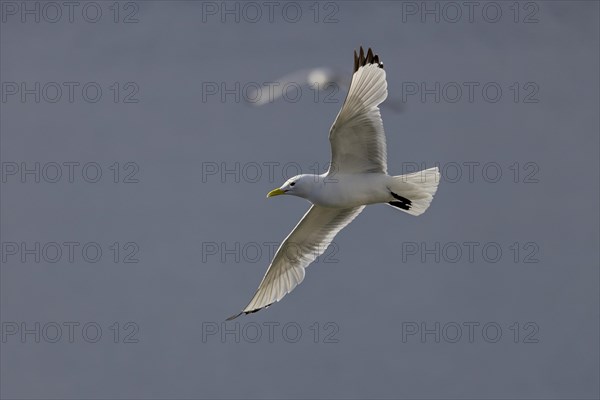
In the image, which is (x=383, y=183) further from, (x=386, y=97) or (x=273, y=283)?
(x=273, y=283)

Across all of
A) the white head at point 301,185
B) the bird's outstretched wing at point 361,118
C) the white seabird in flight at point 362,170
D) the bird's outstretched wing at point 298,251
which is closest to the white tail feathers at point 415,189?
the white seabird in flight at point 362,170

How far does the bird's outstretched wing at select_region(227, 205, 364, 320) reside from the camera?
28.6ft

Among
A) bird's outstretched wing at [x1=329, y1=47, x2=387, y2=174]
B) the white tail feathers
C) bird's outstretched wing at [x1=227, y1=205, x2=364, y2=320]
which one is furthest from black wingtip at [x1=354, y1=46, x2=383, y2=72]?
bird's outstretched wing at [x1=227, y1=205, x2=364, y2=320]

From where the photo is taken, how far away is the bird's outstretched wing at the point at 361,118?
7.75 m

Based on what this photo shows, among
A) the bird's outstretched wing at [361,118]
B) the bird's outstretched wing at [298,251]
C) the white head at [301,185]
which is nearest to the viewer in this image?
the bird's outstretched wing at [361,118]

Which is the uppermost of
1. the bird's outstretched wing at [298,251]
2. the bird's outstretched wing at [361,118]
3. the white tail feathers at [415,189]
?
the bird's outstretched wing at [361,118]

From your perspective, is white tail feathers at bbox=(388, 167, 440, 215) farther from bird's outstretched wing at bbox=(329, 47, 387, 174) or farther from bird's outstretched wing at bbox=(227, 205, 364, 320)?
bird's outstretched wing at bbox=(227, 205, 364, 320)

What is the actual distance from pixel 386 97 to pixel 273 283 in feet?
5.56

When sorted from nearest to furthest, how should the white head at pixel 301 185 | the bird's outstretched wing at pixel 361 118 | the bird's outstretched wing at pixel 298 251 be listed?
the bird's outstretched wing at pixel 361 118 → the white head at pixel 301 185 → the bird's outstretched wing at pixel 298 251

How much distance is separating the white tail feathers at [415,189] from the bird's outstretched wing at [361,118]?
0.72 feet

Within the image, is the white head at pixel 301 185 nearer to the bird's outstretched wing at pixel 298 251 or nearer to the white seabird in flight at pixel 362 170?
the white seabird in flight at pixel 362 170

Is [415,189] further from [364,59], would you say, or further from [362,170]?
[364,59]

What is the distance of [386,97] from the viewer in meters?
7.80

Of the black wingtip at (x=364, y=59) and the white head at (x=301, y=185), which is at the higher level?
the black wingtip at (x=364, y=59)
